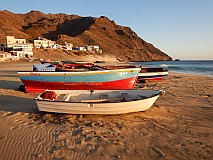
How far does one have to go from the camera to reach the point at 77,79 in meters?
13.0

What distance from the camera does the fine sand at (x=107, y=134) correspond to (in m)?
5.08

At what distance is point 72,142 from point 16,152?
1449 millimetres

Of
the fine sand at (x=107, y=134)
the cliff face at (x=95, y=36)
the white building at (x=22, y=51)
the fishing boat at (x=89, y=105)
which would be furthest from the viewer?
the cliff face at (x=95, y=36)

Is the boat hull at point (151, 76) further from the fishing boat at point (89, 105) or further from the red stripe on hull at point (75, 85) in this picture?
the fishing boat at point (89, 105)

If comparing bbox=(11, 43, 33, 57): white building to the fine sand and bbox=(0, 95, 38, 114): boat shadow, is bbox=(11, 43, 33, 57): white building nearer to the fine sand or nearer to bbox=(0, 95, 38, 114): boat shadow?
bbox=(0, 95, 38, 114): boat shadow

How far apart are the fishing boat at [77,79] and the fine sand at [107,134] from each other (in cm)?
333

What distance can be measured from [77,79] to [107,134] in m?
7.17

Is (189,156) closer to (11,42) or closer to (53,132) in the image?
(53,132)

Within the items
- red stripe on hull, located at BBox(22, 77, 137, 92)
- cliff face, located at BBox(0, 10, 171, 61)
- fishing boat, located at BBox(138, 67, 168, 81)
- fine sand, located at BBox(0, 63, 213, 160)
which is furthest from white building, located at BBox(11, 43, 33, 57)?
fine sand, located at BBox(0, 63, 213, 160)

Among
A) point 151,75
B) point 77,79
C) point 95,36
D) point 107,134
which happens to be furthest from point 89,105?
point 95,36

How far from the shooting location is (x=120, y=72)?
43.4 ft

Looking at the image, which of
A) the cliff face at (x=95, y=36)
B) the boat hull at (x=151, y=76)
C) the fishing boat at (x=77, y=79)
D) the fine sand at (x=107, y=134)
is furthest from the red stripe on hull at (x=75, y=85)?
the cliff face at (x=95, y=36)

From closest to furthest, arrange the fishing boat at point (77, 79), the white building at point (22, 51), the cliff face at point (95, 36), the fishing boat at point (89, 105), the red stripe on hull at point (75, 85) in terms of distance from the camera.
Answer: the fishing boat at point (89, 105)
the fishing boat at point (77, 79)
the red stripe on hull at point (75, 85)
the white building at point (22, 51)
the cliff face at point (95, 36)

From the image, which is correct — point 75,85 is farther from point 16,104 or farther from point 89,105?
point 89,105
